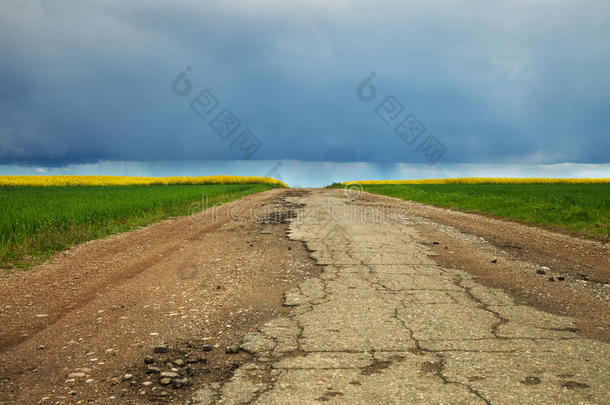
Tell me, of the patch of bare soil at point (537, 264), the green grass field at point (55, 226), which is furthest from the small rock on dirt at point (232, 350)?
the green grass field at point (55, 226)

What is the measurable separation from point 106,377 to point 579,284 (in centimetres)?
593

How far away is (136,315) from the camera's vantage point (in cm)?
433

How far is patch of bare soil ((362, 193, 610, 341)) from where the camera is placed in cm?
462

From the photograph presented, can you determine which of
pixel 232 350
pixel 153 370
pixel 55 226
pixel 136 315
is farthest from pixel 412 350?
pixel 55 226

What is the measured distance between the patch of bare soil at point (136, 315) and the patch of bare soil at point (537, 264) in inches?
110

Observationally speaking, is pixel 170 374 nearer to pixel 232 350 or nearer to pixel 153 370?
pixel 153 370

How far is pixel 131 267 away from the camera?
654cm

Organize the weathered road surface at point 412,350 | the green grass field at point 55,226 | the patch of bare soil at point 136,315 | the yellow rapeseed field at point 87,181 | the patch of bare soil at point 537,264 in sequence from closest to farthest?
the weathered road surface at point 412,350, the patch of bare soil at point 136,315, the patch of bare soil at point 537,264, the green grass field at point 55,226, the yellow rapeseed field at point 87,181

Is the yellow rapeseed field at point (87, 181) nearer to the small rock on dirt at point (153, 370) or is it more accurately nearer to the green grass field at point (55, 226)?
the green grass field at point (55, 226)

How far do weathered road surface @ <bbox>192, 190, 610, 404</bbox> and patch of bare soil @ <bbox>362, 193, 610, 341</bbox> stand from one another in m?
0.36

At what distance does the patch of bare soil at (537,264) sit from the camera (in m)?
4.62

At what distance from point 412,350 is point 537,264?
176 inches

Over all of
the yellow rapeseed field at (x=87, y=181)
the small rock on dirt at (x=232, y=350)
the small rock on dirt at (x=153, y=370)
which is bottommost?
the small rock on dirt at (x=153, y=370)

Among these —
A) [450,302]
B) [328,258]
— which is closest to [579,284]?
[450,302]
